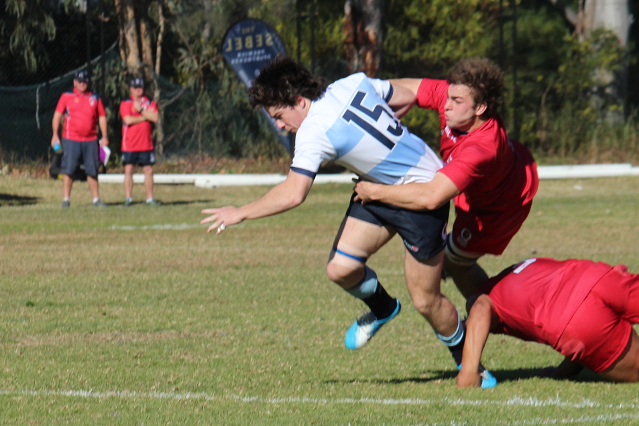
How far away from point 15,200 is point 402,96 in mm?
12961

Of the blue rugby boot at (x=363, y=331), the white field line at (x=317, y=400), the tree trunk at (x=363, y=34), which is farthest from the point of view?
the tree trunk at (x=363, y=34)

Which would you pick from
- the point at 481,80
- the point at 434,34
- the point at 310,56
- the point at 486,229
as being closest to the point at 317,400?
the point at 486,229

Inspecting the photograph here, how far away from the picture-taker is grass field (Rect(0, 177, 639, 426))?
171 inches

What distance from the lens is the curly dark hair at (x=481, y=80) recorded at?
198 inches

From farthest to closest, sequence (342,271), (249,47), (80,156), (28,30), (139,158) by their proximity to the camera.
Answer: (249,47), (28,30), (139,158), (80,156), (342,271)

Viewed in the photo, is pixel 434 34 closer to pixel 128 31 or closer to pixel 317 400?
pixel 128 31

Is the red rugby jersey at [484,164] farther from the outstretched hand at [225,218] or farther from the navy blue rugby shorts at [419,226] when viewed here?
the outstretched hand at [225,218]

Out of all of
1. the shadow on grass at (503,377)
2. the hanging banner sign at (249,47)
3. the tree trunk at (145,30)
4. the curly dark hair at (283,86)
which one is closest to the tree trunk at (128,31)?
the tree trunk at (145,30)

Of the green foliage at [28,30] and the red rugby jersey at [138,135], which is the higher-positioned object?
the green foliage at [28,30]

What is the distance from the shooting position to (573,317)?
496 centimetres

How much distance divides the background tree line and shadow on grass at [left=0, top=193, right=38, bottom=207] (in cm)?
387

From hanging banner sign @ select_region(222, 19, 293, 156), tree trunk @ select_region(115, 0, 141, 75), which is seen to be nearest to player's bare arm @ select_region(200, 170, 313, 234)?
hanging banner sign @ select_region(222, 19, 293, 156)

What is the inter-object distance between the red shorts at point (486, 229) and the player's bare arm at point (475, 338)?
41cm

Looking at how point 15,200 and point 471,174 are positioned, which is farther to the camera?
point 15,200
